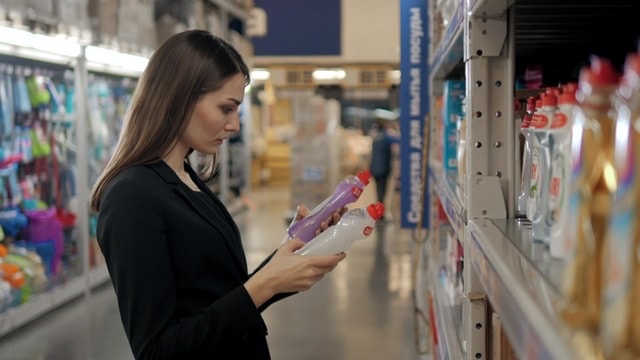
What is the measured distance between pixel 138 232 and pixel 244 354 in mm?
445

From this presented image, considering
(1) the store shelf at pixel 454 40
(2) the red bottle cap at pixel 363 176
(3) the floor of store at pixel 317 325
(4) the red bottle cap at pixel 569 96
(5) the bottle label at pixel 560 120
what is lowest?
(3) the floor of store at pixel 317 325

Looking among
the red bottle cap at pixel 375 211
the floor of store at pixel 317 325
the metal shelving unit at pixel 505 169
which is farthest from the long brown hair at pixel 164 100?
the floor of store at pixel 317 325

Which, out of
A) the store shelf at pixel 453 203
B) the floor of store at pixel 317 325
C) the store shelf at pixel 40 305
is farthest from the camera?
the store shelf at pixel 40 305

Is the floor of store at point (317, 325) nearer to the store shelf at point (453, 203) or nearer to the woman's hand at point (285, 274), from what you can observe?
the store shelf at point (453, 203)

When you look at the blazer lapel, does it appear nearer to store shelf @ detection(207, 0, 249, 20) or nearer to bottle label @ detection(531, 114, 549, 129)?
bottle label @ detection(531, 114, 549, 129)

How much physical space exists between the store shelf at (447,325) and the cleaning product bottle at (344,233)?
448 millimetres

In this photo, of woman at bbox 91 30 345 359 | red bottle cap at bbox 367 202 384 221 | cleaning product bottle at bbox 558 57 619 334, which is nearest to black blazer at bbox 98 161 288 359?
woman at bbox 91 30 345 359

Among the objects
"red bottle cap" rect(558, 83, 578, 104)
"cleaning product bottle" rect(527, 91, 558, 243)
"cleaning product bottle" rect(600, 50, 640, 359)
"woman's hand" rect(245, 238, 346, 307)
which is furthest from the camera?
"woman's hand" rect(245, 238, 346, 307)

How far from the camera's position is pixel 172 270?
1687mm

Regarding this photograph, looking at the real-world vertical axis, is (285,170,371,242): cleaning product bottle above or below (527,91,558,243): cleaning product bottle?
below

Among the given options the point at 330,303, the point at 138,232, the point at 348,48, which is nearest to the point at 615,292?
the point at 138,232

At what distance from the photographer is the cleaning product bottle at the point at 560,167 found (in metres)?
1.10

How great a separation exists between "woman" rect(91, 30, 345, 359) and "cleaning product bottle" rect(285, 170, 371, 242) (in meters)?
0.15

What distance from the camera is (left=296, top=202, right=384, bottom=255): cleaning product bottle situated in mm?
1857
